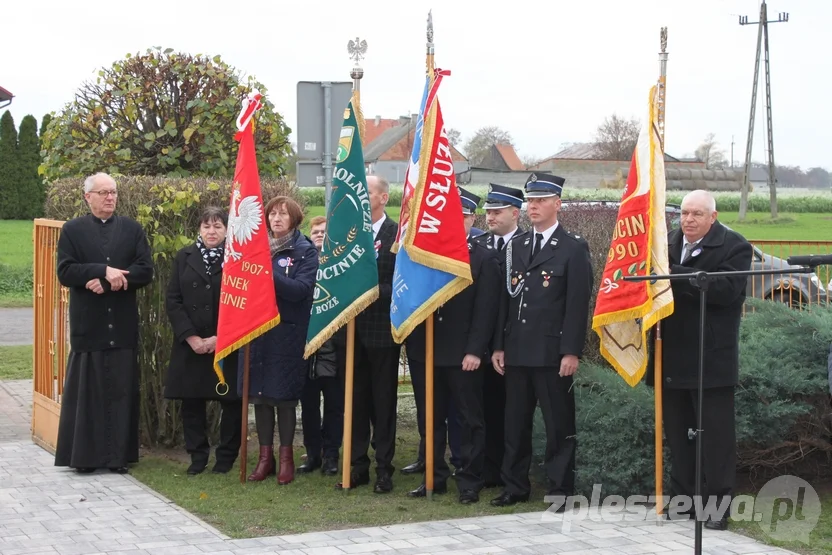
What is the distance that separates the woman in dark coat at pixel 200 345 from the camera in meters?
7.62

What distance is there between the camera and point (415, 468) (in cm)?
786

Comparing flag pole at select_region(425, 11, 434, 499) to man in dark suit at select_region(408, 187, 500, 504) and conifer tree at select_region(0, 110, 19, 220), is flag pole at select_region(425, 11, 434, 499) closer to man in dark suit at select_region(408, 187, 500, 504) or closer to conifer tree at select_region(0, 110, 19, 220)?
man in dark suit at select_region(408, 187, 500, 504)

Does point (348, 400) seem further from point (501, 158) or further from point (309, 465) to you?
point (501, 158)

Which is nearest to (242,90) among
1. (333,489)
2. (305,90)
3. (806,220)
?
(305,90)

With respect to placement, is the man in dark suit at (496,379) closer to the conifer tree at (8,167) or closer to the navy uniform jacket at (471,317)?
the navy uniform jacket at (471,317)

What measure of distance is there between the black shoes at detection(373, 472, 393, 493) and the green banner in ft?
3.13

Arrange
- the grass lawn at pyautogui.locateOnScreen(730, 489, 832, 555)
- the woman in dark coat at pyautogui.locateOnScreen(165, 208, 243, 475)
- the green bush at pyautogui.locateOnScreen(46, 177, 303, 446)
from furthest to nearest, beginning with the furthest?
1. the green bush at pyautogui.locateOnScreen(46, 177, 303, 446)
2. the woman in dark coat at pyautogui.locateOnScreen(165, 208, 243, 475)
3. the grass lawn at pyautogui.locateOnScreen(730, 489, 832, 555)

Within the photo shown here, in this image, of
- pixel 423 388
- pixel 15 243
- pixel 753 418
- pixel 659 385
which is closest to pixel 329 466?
pixel 423 388

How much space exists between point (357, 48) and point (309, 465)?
3.12 meters

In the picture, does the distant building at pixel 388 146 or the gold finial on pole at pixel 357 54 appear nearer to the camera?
the gold finial on pole at pixel 357 54

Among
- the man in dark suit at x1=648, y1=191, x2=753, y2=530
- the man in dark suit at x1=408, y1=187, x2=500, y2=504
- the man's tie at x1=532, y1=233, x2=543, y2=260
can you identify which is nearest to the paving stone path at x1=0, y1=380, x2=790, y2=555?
the man in dark suit at x1=648, y1=191, x2=753, y2=530

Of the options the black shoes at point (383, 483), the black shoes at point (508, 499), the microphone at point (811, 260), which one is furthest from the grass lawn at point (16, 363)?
the microphone at point (811, 260)

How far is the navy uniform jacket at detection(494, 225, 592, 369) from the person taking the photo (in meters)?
6.56

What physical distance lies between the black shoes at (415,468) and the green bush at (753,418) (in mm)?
1092
